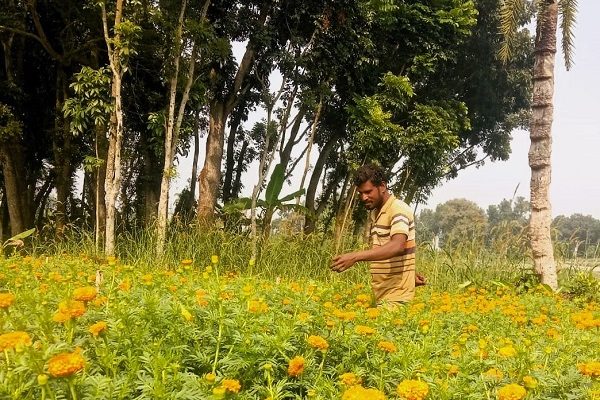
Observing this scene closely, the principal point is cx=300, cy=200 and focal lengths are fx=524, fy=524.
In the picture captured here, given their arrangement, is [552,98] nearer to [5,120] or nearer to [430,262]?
[430,262]

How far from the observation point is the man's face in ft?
12.7

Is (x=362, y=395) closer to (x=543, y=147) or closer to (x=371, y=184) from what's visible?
(x=371, y=184)

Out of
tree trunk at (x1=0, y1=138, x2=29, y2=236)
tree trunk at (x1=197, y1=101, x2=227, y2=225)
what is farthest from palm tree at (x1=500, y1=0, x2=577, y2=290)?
tree trunk at (x1=0, y1=138, x2=29, y2=236)

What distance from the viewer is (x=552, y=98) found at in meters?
8.74

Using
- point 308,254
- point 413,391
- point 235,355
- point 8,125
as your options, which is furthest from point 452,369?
point 8,125

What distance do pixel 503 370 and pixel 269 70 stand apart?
397 inches

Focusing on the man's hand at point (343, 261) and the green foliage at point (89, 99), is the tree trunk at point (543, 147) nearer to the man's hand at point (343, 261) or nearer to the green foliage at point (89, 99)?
the man's hand at point (343, 261)

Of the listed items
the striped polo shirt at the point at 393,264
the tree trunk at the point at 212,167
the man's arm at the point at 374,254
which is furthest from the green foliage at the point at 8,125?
the man's arm at the point at 374,254

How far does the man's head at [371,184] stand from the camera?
3.84 metres

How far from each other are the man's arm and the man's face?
354mm

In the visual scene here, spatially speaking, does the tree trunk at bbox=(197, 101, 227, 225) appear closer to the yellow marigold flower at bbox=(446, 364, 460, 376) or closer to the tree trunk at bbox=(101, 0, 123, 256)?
the tree trunk at bbox=(101, 0, 123, 256)

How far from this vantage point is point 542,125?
8.70 metres

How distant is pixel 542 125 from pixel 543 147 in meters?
0.37

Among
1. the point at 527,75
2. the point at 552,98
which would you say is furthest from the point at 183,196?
the point at 527,75
